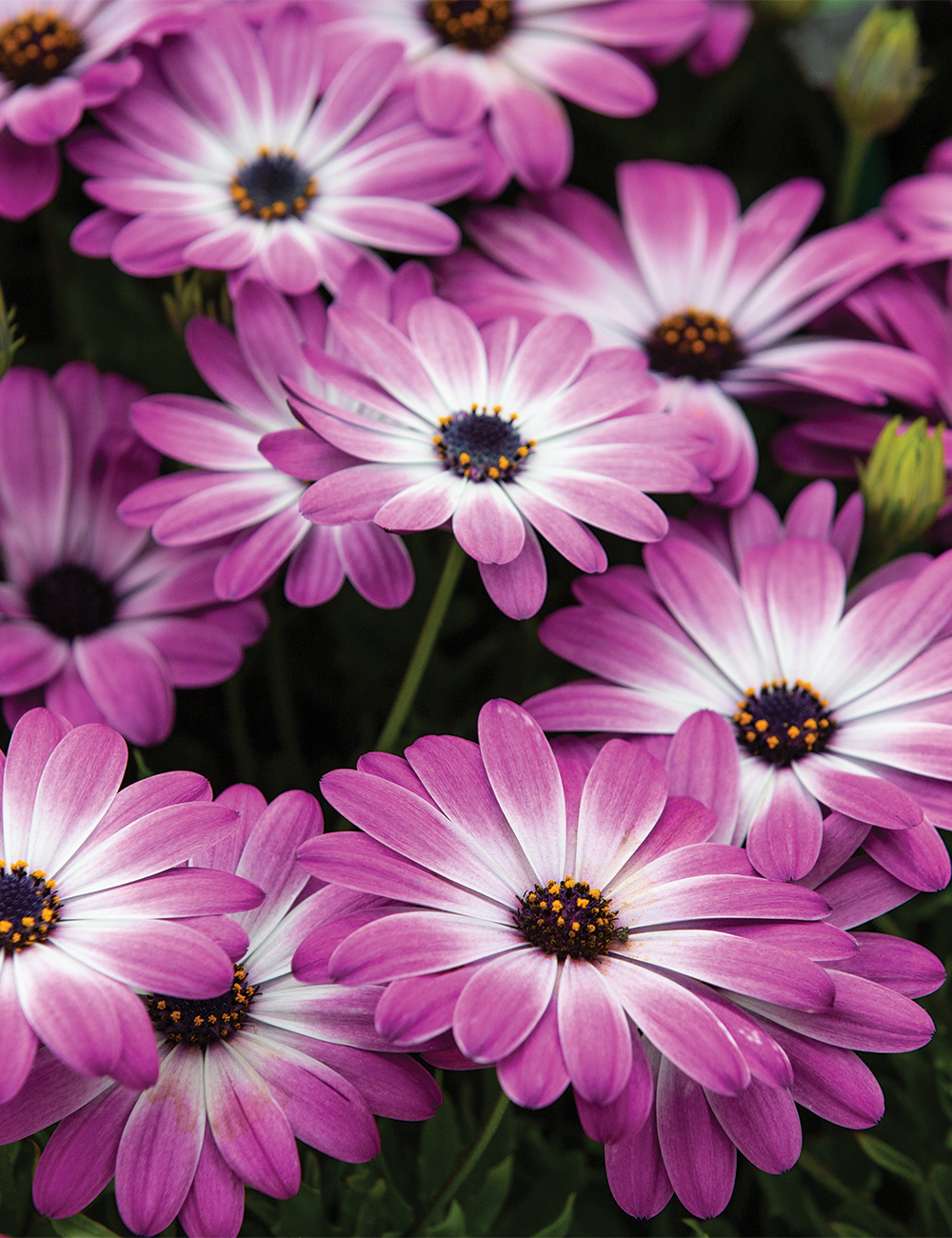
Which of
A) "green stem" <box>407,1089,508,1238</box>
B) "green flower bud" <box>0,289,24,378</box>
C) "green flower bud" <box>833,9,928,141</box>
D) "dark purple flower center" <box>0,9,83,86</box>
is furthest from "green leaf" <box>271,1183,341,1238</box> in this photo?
"green flower bud" <box>833,9,928,141</box>

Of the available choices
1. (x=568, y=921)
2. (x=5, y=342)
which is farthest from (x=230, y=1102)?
(x=5, y=342)

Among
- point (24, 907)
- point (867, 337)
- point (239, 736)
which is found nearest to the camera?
point (24, 907)

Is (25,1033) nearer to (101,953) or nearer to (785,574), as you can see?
(101,953)

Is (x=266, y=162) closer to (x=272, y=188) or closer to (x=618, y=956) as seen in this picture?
(x=272, y=188)

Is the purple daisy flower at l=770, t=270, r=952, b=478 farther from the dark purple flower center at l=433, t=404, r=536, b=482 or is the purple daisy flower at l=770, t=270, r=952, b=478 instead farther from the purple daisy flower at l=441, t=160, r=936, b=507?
the dark purple flower center at l=433, t=404, r=536, b=482

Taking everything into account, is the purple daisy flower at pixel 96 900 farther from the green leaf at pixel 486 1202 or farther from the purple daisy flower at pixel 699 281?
the purple daisy flower at pixel 699 281

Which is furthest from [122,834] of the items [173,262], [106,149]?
[106,149]
